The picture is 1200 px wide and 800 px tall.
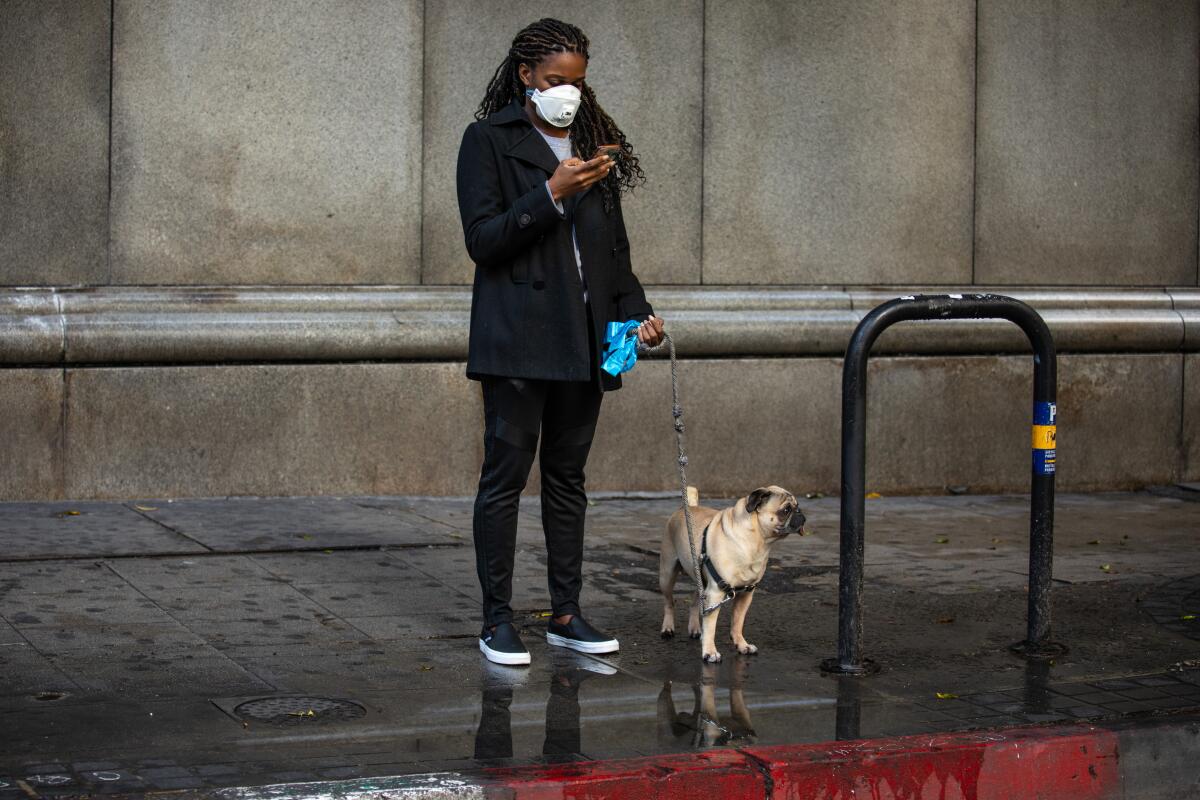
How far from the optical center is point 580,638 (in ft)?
17.8

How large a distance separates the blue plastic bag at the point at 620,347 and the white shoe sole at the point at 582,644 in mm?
873

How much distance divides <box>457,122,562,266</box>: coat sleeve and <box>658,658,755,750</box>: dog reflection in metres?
1.41

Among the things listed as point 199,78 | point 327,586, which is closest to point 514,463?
point 327,586

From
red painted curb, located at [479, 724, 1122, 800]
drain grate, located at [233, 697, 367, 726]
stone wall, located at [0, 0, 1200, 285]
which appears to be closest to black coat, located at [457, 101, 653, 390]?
drain grate, located at [233, 697, 367, 726]

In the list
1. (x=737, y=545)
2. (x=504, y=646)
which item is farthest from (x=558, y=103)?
(x=504, y=646)

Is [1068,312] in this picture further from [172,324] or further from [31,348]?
[31,348]

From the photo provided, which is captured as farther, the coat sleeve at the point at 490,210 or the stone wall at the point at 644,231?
the stone wall at the point at 644,231

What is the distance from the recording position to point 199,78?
8.23 meters

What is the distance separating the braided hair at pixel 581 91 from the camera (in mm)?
5188

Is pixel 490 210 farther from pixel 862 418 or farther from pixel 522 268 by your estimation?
pixel 862 418

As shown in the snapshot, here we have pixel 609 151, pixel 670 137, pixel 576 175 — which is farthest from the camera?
pixel 670 137

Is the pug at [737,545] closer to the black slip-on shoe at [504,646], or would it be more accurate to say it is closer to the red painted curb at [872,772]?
the black slip-on shoe at [504,646]

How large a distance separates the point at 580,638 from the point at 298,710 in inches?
45.1

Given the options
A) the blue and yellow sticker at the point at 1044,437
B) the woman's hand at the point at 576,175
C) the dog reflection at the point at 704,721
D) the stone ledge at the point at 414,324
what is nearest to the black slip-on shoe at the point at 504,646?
the dog reflection at the point at 704,721
